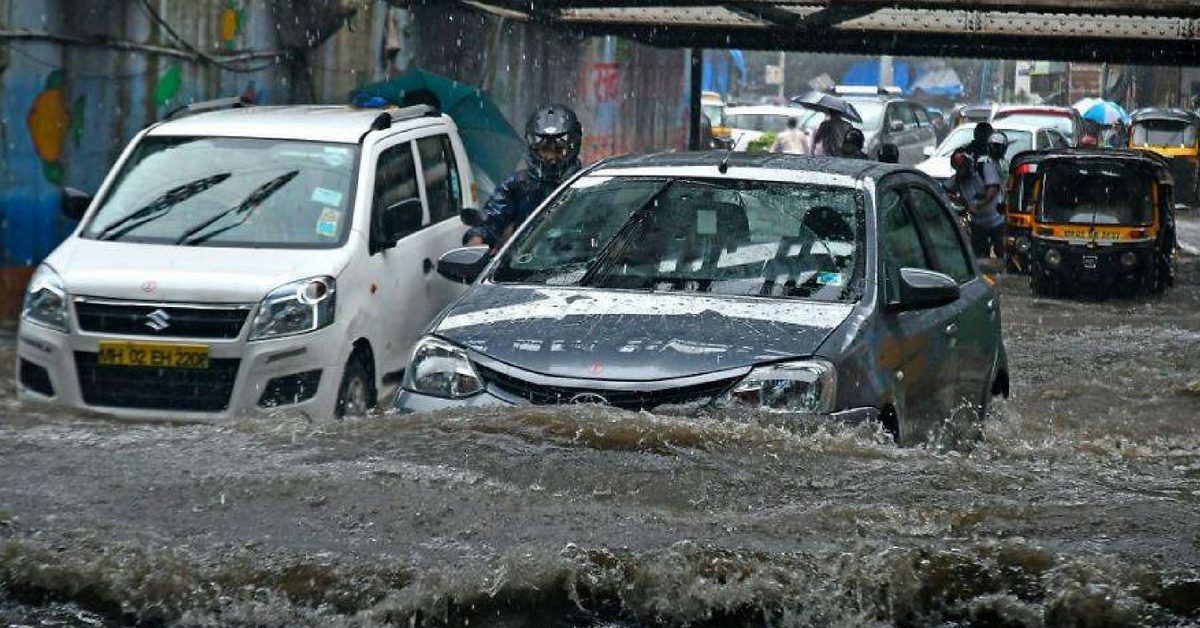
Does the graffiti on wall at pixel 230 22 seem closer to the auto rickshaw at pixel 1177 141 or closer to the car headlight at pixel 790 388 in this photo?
the car headlight at pixel 790 388

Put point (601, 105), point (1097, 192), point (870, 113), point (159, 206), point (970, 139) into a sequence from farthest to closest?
point (870, 113) → point (970, 139) → point (601, 105) → point (1097, 192) → point (159, 206)

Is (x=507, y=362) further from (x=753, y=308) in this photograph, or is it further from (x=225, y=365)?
(x=225, y=365)

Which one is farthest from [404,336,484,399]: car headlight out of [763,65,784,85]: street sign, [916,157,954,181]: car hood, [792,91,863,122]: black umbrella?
[763,65,784,85]: street sign

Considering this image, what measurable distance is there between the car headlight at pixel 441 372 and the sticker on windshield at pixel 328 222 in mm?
2657

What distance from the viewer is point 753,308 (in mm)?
6797

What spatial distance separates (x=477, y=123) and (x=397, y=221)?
19.9 feet

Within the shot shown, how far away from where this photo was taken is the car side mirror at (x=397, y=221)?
9.66 m

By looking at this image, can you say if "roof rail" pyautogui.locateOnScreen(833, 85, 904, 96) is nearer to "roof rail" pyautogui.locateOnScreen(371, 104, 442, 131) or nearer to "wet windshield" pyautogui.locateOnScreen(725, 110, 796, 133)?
"wet windshield" pyautogui.locateOnScreen(725, 110, 796, 133)

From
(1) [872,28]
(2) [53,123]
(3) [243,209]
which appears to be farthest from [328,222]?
(1) [872,28]

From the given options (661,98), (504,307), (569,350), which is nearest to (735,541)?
(569,350)

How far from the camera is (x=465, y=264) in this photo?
25.6ft

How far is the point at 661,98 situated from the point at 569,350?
75.4 ft

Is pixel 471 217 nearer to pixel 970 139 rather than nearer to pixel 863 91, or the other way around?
pixel 970 139

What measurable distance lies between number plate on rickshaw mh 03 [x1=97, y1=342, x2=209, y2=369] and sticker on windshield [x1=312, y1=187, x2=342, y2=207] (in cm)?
127
